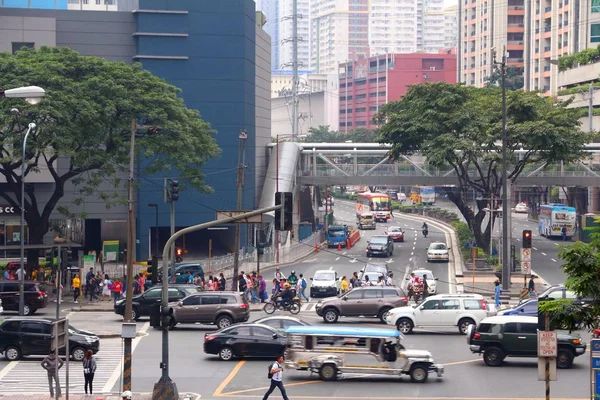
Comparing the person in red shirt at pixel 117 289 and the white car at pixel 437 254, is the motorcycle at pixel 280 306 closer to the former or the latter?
the person in red shirt at pixel 117 289

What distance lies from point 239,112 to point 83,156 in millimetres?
25276

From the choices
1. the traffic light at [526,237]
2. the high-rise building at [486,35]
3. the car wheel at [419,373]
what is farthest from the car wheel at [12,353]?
the high-rise building at [486,35]

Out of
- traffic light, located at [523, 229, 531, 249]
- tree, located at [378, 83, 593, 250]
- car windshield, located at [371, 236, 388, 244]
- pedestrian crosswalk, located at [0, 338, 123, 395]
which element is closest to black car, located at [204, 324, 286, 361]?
pedestrian crosswalk, located at [0, 338, 123, 395]

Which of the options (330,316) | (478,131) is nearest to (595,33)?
(478,131)

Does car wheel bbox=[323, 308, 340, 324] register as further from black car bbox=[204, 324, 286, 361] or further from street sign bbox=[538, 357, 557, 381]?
street sign bbox=[538, 357, 557, 381]

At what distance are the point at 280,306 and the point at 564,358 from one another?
17339 mm

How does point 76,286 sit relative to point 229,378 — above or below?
above

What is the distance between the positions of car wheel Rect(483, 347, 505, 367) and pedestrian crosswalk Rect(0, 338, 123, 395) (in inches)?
475

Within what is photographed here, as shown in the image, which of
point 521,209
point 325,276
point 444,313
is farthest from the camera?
point 521,209

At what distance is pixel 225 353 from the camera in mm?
33094

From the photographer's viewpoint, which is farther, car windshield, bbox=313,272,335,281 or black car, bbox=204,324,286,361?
car windshield, bbox=313,272,335,281

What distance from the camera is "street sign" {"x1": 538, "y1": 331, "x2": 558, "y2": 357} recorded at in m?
22.5

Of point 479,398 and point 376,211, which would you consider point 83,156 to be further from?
point 376,211

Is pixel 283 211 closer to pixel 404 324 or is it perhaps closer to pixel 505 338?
pixel 505 338
